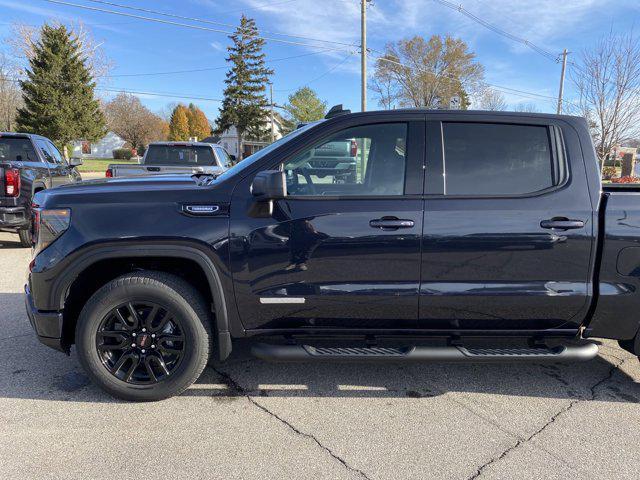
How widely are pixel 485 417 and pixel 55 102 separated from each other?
36833 mm

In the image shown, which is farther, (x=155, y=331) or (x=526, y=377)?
(x=526, y=377)

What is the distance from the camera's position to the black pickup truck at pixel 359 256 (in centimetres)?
286

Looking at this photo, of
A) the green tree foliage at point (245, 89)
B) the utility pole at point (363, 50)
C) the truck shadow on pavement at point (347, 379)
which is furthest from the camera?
the green tree foliage at point (245, 89)

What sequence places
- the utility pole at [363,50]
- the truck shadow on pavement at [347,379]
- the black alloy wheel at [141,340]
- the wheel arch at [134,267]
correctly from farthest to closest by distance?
the utility pole at [363,50]
the truck shadow on pavement at [347,379]
the black alloy wheel at [141,340]
the wheel arch at [134,267]

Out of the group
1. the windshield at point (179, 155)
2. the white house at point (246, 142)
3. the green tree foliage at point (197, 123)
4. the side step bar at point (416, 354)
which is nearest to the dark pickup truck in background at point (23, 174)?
the windshield at point (179, 155)

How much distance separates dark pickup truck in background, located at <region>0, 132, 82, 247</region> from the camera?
23.2 ft

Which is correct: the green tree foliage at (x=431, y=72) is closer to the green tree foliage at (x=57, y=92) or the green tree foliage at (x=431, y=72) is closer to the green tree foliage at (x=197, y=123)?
the green tree foliage at (x=57, y=92)

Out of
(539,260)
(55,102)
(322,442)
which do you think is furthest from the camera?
(55,102)

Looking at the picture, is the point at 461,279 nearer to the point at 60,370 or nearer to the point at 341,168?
the point at 341,168

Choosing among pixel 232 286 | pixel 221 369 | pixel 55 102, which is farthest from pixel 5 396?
pixel 55 102

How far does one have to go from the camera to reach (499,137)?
10.1 feet

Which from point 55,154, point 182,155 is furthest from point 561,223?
point 55,154

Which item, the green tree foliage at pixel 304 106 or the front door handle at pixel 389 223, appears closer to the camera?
the front door handle at pixel 389 223

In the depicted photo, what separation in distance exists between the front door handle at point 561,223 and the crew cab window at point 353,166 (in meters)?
0.93
